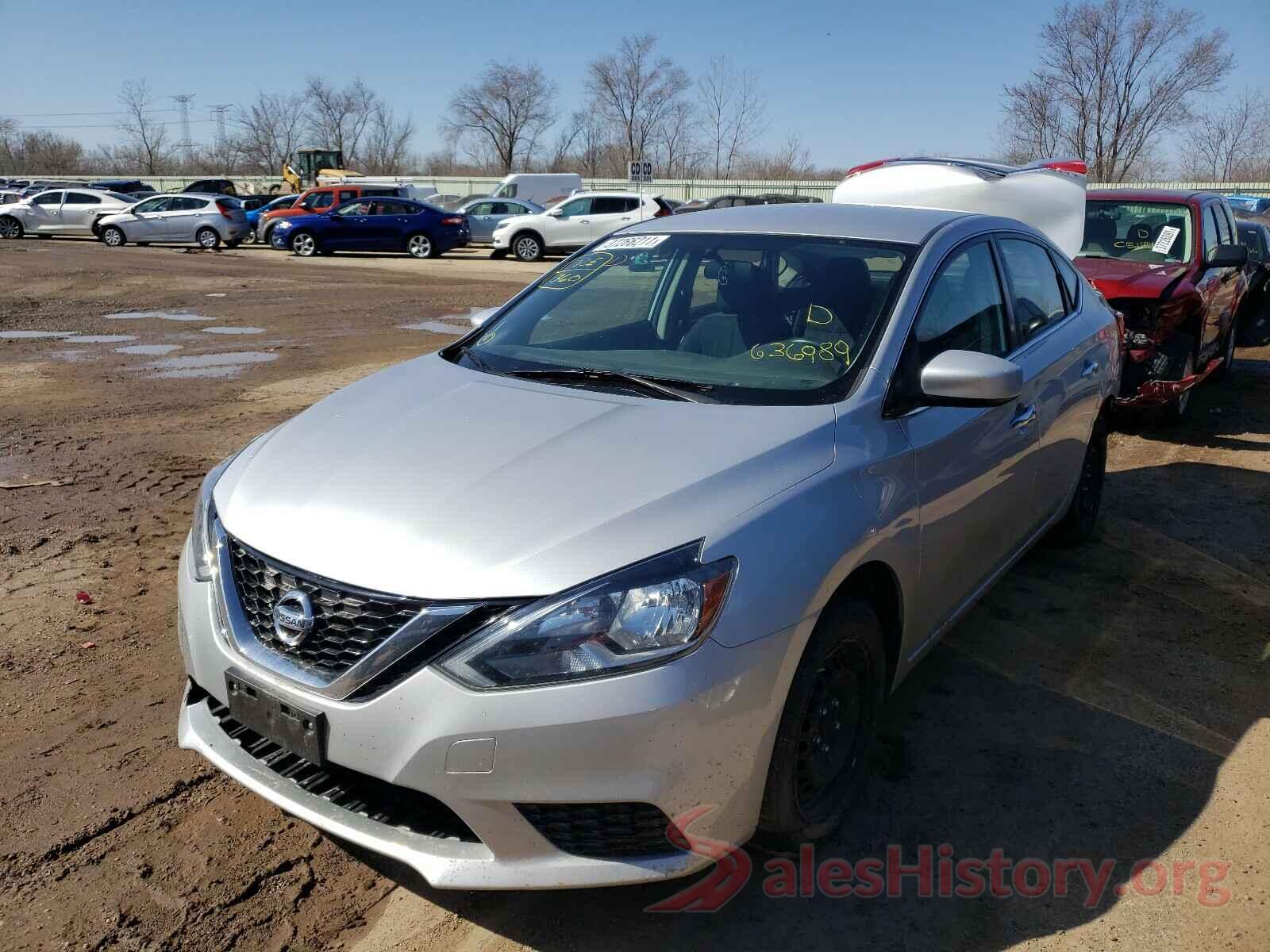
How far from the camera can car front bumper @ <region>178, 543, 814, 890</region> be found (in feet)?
7.32

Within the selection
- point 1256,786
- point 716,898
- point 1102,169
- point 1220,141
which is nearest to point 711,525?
point 716,898

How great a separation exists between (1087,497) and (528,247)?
23.6m

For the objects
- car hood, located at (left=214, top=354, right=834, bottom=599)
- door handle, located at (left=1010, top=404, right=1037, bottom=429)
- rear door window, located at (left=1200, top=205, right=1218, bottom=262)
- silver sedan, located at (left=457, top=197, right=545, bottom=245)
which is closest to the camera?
car hood, located at (left=214, top=354, right=834, bottom=599)

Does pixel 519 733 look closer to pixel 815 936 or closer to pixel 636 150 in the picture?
pixel 815 936

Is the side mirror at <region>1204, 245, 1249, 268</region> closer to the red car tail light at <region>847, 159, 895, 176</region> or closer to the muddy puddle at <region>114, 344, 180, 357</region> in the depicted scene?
the red car tail light at <region>847, 159, 895, 176</region>

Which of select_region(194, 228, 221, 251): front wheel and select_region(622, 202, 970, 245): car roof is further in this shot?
select_region(194, 228, 221, 251): front wheel

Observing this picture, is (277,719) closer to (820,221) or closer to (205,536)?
(205,536)

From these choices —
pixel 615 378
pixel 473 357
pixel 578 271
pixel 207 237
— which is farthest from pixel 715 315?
pixel 207 237

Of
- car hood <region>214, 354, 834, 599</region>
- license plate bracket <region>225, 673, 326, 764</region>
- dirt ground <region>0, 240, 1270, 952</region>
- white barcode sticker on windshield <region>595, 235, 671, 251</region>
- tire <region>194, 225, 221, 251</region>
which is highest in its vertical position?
white barcode sticker on windshield <region>595, 235, 671, 251</region>

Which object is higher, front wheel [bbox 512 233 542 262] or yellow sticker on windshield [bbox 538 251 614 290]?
yellow sticker on windshield [bbox 538 251 614 290]

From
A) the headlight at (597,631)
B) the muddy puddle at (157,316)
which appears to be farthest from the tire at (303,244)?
the headlight at (597,631)

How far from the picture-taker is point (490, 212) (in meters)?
32.3

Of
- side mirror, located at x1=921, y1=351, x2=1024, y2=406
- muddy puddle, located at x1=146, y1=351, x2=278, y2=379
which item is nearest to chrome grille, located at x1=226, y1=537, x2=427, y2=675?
side mirror, located at x1=921, y1=351, x2=1024, y2=406

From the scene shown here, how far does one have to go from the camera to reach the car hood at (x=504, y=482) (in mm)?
2361
